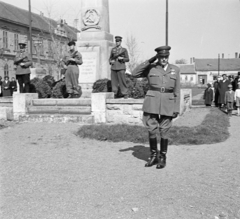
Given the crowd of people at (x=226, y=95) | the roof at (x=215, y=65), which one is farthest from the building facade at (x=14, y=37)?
the roof at (x=215, y=65)

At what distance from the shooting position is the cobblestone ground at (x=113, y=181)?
363 cm

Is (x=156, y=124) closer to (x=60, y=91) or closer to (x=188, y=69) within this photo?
(x=60, y=91)

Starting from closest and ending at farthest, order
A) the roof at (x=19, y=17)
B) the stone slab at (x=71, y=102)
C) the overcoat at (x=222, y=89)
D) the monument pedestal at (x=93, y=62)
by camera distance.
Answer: the stone slab at (x=71, y=102), the monument pedestal at (x=93, y=62), the overcoat at (x=222, y=89), the roof at (x=19, y=17)

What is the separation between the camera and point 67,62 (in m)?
10.5

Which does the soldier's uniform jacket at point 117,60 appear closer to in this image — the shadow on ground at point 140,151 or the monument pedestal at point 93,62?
the monument pedestal at point 93,62

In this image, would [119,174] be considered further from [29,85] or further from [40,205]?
[29,85]

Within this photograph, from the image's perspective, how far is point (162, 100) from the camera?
5.39 m

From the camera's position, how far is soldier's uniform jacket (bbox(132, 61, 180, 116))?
538 cm

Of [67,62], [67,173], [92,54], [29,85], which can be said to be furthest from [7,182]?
[92,54]

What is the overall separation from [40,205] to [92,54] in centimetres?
951

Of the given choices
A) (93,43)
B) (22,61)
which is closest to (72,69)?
(22,61)

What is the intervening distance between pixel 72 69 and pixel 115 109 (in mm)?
2056

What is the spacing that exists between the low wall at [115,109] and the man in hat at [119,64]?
53 cm

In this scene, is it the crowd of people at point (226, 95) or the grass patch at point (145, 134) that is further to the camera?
the crowd of people at point (226, 95)
